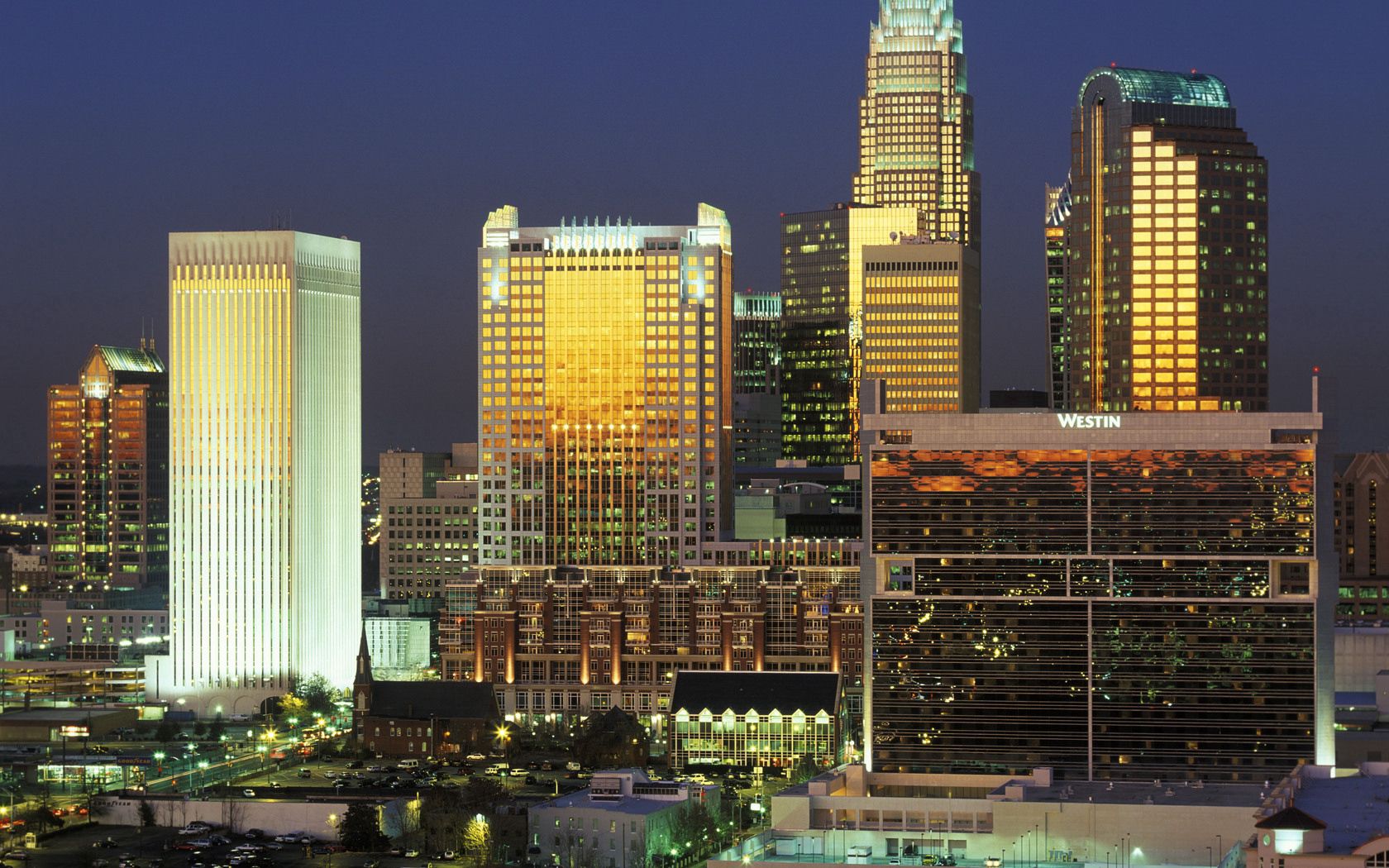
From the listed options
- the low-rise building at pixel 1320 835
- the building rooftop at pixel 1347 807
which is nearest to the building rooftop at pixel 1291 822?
the low-rise building at pixel 1320 835

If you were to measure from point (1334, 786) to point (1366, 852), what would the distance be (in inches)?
1060

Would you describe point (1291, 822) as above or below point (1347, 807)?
above

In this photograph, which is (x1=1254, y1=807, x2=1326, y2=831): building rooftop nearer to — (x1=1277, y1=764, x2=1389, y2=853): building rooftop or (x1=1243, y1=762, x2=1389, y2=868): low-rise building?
(x1=1243, y1=762, x2=1389, y2=868): low-rise building

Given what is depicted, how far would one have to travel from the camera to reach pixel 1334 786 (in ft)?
630

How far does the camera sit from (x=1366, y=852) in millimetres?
165250

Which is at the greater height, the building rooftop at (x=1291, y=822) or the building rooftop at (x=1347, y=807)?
the building rooftop at (x=1291, y=822)

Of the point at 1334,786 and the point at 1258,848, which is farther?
the point at 1334,786

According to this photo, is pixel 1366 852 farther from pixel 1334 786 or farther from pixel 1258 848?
pixel 1334 786

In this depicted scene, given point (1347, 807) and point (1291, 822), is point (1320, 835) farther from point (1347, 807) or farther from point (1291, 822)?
point (1347, 807)

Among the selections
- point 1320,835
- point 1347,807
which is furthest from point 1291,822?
point 1347,807

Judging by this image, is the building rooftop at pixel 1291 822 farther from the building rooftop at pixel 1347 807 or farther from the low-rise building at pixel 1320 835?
the building rooftop at pixel 1347 807

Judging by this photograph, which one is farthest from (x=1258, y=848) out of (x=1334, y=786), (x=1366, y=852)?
(x=1334, y=786)

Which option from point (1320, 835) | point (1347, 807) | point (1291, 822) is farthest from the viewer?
point (1347, 807)

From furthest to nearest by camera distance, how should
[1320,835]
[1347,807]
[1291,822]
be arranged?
1. [1347,807]
2. [1291,822]
3. [1320,835]
